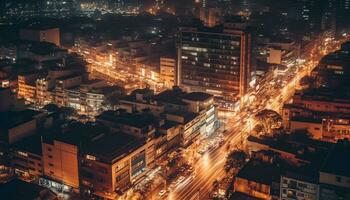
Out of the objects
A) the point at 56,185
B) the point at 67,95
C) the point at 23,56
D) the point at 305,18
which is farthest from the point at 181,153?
the point at 305,18

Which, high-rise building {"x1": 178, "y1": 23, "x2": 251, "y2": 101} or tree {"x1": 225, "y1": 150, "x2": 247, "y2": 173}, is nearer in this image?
tree {"x1": 225, "y1": 150, "x2": 247, "y2": 173}

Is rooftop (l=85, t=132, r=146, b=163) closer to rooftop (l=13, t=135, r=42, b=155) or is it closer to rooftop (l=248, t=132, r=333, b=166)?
A: rooftop (l=13, t=135, r=42, b=155)

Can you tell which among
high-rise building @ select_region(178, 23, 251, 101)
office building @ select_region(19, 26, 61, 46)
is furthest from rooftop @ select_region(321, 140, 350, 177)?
office building @ select_region(19, 26, 61, 46)

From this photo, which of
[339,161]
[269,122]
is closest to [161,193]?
[339,161]

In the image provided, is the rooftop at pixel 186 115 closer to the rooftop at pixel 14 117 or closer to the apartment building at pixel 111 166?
the apartment building at pixel 111 166

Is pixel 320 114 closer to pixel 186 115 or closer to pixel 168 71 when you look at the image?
pixel 186 115

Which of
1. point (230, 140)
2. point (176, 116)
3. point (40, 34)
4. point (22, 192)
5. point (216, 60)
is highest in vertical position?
point (40, 34)

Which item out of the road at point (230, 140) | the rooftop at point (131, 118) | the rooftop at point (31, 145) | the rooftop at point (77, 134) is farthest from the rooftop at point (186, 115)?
the rooftop at point (31, 145)
